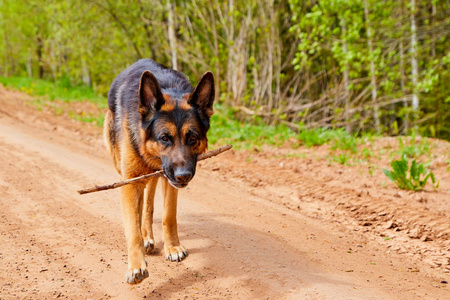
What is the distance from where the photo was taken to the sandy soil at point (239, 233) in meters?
3.73

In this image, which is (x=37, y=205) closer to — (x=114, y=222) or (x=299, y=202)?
(x=114, y=222)

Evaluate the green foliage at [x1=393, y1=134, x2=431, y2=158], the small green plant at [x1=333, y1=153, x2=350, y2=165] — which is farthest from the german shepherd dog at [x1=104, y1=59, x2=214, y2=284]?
the green foliage at [x1=393, y1=134, x2=431, y2=158]


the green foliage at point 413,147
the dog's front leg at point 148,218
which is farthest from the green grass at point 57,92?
the dog's front leg at point 148,218

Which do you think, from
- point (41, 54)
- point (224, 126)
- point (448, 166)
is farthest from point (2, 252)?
point (41, 54)

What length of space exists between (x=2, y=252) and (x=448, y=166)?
754 cm

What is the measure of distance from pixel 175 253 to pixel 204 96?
176 cm

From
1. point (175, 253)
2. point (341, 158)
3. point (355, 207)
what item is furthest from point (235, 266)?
point (341, 158)

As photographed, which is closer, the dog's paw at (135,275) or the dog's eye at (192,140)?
the dog's paw at (135,275)

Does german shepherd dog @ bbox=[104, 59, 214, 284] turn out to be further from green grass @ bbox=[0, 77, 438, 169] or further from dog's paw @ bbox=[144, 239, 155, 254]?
green grass @ bbox=[0, 77, 438, 169]

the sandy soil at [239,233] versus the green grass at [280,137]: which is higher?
the green grass at [280,137]

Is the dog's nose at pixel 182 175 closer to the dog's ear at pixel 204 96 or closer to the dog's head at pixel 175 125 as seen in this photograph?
the dog's head at pixel 175 125

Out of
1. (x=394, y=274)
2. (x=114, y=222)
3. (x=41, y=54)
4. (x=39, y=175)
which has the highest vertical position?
(x=41, y=54)

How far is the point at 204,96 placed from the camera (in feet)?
13.7

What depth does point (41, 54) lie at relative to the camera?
104 ft
